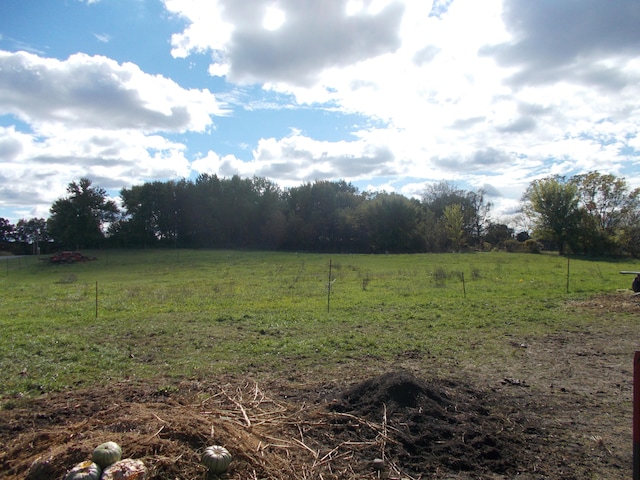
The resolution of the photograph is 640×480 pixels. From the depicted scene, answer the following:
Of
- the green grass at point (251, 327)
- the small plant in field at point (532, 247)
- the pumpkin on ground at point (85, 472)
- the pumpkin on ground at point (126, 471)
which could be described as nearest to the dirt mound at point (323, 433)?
the pumpkin on ground at point (126, 471)

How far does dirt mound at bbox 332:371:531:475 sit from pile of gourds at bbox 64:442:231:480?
1.79 m

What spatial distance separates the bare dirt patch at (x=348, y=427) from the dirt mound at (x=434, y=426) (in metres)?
0.01

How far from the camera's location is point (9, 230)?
285 ft

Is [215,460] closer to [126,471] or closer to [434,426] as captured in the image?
[126,471]

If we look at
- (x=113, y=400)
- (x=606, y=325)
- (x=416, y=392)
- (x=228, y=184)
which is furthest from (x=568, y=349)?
(x=228, y=184)

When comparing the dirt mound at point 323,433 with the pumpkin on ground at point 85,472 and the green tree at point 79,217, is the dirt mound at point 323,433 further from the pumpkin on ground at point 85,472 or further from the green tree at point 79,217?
the green tree at point 79,217

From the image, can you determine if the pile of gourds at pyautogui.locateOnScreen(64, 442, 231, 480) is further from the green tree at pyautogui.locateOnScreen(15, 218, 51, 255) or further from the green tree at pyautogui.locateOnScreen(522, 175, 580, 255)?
the green tree at pyautogui.locateOnScreen(15, 218, 51, 255)

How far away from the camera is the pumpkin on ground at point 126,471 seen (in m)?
3.38

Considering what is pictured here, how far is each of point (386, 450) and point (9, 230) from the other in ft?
340

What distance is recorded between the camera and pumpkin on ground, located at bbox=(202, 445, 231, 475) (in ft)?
12.4

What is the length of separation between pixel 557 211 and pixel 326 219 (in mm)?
32718

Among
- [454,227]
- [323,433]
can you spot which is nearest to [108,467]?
[323,433]

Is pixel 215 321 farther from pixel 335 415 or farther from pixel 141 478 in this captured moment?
pixel 141 478

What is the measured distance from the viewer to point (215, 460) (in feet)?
12.4
